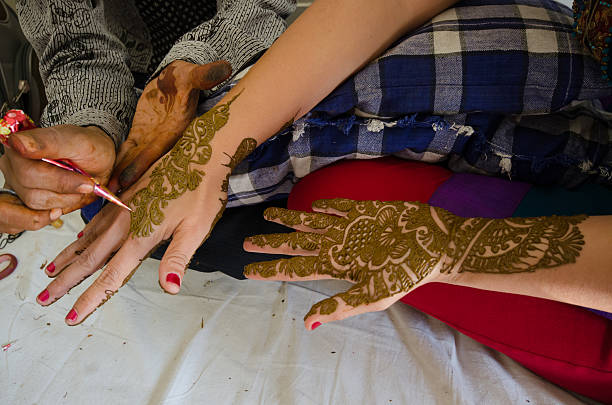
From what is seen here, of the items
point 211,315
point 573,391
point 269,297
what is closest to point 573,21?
point 573,391

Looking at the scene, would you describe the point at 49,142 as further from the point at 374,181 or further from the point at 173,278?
the point at 374,181

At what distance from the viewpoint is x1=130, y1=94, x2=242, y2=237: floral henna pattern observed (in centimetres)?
79

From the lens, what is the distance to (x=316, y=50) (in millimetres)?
850

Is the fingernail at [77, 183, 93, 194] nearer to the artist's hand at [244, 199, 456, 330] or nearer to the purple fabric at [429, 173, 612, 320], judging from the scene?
the artist's hand at [244, 199, 456, 330]

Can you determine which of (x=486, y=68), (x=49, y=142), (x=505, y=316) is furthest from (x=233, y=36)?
(x=505, y=316)

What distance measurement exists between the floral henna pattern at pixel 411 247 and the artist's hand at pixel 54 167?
1.47 feet

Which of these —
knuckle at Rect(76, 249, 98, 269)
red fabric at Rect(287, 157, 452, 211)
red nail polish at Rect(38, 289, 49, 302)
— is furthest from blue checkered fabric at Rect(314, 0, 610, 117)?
red nail polish at Rect(38, 289, 49, 302)

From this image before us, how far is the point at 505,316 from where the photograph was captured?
29.6 inches

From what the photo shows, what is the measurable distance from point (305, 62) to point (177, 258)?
1.69 feet

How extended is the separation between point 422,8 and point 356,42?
0.63 feet

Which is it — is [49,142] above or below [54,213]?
above

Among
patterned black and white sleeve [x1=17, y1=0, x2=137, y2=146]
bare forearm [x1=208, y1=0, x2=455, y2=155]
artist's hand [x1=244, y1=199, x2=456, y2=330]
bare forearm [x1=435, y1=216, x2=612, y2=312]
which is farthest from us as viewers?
patterned black and white sleeve [x1=17, y1=0, x2=137, y2=146]

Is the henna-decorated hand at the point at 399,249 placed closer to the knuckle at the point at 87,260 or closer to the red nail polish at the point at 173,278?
the red nail polish at the point at 173,278

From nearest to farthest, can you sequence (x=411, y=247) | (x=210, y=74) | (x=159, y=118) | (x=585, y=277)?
1. (x=585, y=277)
2. (x=411, y=247)
3. (x=210, y=74)
4. (x=159, y=118)
